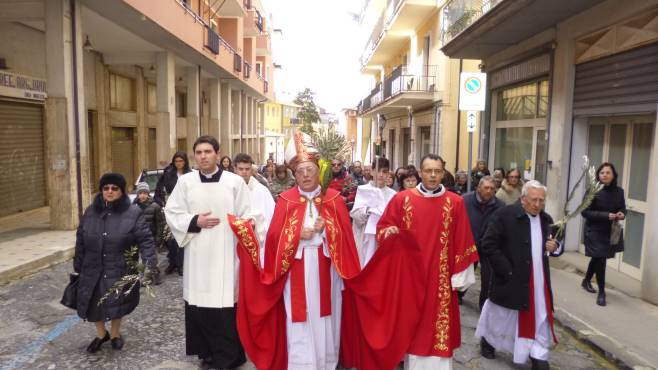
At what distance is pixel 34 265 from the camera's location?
7703 millimetres

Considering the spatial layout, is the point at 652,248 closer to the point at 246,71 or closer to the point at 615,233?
the point at 615,233

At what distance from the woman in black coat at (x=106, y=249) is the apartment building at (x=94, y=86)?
644 centimetres

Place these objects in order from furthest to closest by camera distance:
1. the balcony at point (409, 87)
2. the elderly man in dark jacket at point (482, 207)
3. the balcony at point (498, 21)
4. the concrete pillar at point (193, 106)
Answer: the concrete pillar at point (193, 106) < the balcony at point (409, 87) < the balcony at point (498, 21) < the elderly man in dark jacket at point (482, 207)

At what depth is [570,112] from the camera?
8.98 meters

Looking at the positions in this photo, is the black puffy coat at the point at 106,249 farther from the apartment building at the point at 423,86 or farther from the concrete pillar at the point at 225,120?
the concrete pillar at the point at 225,120

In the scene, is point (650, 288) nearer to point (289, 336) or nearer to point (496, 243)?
point (496, 243)

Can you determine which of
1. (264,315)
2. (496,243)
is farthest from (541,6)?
(264,315)

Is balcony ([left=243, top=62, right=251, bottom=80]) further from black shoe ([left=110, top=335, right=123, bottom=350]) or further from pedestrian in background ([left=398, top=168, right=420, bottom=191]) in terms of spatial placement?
black shoe ([left=110, top=335, right=123, bottom=350])

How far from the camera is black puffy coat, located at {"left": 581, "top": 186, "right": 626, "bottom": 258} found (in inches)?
243

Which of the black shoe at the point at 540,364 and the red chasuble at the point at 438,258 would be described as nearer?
the red chasuble at the point at 438,258

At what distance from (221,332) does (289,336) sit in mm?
677

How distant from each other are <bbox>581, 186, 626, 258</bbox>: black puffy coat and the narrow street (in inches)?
47.4

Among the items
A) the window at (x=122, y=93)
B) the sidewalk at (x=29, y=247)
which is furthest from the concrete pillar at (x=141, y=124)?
the sidewalk at (x=29, y=247)

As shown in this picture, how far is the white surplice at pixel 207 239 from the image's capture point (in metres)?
4.34
